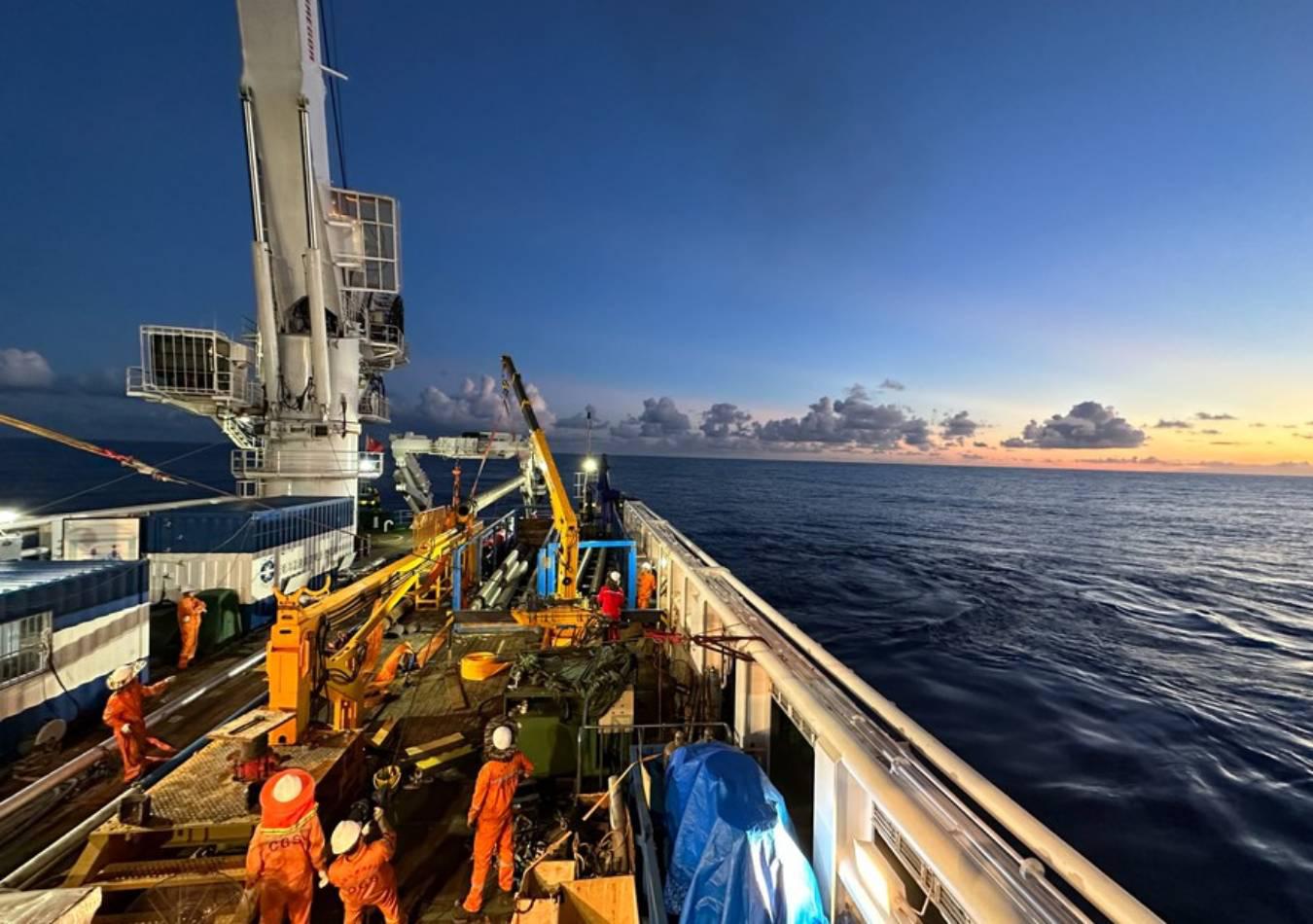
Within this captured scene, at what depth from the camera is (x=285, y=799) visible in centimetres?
421

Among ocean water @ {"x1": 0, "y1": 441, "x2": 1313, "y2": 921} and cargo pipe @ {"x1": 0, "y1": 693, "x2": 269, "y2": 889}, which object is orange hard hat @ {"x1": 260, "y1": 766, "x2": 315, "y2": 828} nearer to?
cargo pipe @ {"x1": 0, "y1": 693, "x2": 269, "y2": 889}

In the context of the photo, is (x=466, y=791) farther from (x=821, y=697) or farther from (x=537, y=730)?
(x=821, y=697)

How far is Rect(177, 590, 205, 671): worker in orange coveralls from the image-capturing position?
11.3 meters

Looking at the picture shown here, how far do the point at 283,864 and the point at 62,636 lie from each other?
7.55 m

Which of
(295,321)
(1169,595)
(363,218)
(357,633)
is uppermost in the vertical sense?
→ (363,218)

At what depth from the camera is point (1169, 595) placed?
26562mm

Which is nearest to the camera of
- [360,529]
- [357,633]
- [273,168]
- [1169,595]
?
[357,633]

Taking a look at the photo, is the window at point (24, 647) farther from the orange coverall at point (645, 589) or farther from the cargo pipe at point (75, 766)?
the orange coverall at point (645, 589)

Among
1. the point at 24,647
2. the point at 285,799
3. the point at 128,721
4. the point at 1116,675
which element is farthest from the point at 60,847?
the point at 1116,675

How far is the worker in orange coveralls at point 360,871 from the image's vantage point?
4184 mm

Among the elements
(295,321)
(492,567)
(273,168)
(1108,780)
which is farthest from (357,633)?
(273,168)

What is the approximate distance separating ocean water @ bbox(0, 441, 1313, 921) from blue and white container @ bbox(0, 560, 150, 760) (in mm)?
16264

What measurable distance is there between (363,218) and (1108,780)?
29816 mm

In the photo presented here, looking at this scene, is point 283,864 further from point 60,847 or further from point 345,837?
point 60,847
